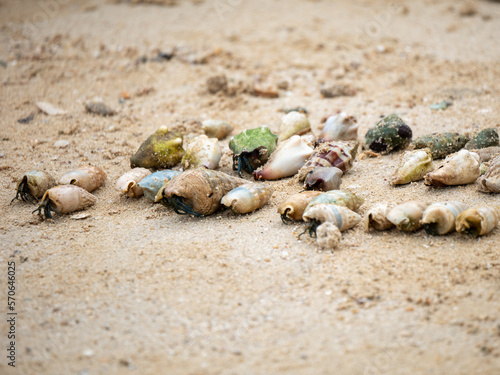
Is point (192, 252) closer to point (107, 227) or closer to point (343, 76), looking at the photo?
point (107, 227)

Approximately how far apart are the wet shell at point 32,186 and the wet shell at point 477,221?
2651 millimetres

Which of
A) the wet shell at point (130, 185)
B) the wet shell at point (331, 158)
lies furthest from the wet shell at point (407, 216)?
the wet shell at point (130, 185)

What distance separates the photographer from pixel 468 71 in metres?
5.14

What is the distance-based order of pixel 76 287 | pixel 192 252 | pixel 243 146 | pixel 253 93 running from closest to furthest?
pixel 76 287 → pixel 192 252 → pixel 243 146 → pixel 253 93

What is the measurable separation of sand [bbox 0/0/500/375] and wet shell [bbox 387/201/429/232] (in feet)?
0.31

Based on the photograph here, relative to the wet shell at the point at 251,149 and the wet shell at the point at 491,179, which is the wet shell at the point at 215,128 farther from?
the wet shell at the point at 491,179

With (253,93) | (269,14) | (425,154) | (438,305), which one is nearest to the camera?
(438,305)

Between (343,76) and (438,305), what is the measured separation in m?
3.58

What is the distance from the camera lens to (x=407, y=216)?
2551mm

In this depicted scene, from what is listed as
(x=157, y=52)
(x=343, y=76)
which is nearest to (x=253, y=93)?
(x=343, y=76)

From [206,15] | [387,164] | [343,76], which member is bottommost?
[387,164]

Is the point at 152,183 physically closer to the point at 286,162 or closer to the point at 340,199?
the point at 286,162

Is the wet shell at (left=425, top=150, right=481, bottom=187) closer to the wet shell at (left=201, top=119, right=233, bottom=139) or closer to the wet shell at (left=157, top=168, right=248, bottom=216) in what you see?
the wet shell at (left=157, top=168, right=248, bottom=216)

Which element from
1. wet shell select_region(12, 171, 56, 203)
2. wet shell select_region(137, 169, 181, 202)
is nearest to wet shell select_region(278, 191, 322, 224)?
wet shell select_region(137, 169, 181, 202)
